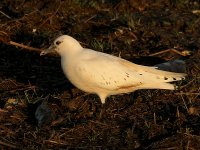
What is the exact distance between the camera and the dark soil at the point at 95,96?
6.09m

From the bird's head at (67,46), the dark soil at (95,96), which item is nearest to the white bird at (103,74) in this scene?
the bird's head at (67,46)

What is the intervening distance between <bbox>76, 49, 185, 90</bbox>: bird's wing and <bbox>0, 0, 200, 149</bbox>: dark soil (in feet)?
0.86

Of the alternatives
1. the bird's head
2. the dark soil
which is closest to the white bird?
the bird's head

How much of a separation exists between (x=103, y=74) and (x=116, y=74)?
0.60 ft

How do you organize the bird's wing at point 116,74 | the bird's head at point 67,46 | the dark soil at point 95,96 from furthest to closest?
the bird's head at point 67,46, the bird's wing at point 116,74, the dark soil at point 95,96

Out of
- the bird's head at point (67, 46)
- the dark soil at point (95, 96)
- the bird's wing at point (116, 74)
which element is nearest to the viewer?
the dark soil at point (95, 96)

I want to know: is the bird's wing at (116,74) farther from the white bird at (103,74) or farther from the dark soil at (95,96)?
the dark soil at (95,96)

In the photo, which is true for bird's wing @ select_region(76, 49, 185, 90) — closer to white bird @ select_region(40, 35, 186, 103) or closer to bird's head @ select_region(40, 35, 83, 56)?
white bird @ select_region(40, 35, 186, 103)

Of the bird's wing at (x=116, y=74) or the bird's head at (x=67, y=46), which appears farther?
the bird's head at (x=67, y=46)

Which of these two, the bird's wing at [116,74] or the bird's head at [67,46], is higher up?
the bird's head at [67,46]

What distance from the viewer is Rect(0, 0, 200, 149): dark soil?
6.09m

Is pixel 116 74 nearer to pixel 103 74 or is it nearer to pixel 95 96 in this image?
pixel 103 74

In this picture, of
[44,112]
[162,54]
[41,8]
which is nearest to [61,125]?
[44,112]

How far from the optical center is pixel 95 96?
7258 mm
